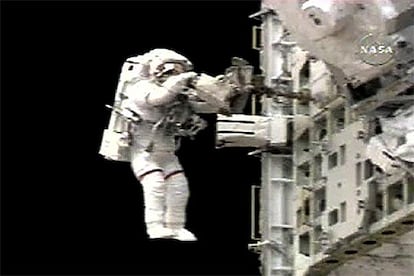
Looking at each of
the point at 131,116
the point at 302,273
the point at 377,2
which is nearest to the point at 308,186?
the point at 302,273

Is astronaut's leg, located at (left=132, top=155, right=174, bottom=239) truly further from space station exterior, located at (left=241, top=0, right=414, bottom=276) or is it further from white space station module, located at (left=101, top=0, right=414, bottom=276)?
space station exterior, located at (left=241, top=0, right=414, bottom=276)

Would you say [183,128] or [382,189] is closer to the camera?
[382,189]

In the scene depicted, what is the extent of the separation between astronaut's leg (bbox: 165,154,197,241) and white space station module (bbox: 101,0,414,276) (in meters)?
0.24

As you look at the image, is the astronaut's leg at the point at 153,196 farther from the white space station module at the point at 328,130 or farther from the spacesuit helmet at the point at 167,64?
the spacesuit helmet at the point at 167,64

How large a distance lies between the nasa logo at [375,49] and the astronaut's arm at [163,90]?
0.89 m

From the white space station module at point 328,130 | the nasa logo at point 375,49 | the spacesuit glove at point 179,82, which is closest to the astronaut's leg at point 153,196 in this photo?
the white space station module at point 328,130

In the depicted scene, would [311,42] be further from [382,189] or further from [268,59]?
[268,59]

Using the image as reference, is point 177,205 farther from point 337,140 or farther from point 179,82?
point 337,140

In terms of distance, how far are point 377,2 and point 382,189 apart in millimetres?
691

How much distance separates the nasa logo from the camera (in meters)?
4.57

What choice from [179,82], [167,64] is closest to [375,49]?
[179,82]

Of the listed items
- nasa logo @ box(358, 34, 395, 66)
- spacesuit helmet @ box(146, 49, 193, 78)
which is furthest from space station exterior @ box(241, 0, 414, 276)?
spacesuit helmet @ box(146, 49, 193, 78)

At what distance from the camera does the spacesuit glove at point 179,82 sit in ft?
17.4

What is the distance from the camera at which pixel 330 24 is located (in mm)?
4566
